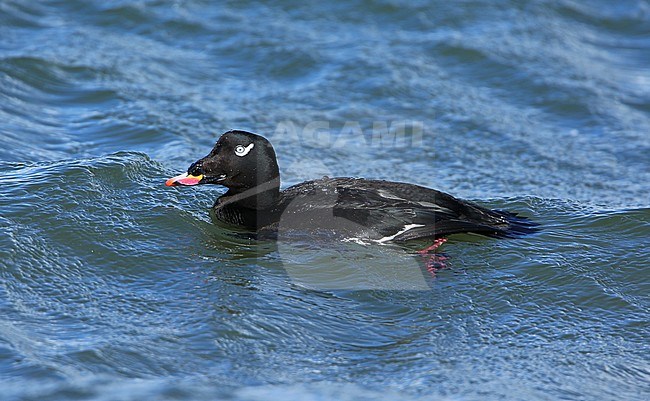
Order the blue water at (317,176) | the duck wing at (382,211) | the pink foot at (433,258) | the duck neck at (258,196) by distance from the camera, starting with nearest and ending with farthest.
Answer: the blue water at (317,176), the pink foot at (433,258), the duck wing at (382,211), the duck neck at (258,196)

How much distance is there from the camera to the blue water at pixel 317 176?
6094 mm

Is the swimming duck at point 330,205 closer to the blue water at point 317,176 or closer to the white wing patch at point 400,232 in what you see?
the white wing patch at point 400,232

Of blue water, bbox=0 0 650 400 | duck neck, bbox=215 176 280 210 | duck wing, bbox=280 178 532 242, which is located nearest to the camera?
blue water, bbox=0 0 650 400

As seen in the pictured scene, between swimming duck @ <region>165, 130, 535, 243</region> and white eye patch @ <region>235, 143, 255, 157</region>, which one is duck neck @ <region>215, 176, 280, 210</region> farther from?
white eye patch @ <region>235, 143, 255, 157</region>

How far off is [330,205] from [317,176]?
239cm

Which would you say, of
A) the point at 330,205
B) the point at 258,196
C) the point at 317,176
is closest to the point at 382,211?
the point at 330,205

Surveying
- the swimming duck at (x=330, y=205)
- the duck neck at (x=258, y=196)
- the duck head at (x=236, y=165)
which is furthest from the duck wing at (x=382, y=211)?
the duck head at (x=236, y=165)

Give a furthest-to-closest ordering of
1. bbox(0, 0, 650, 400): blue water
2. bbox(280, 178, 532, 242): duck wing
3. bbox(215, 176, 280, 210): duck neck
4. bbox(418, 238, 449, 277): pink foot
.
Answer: bbox(215, 176, 280, 210): duck neck < bbox(280, 178, 532, 242): duck wing < bbox(418, 238, 449, 277): pink foot < bbox(0, 0, 650, 400): blue water

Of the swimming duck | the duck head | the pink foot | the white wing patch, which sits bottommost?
the pink foot

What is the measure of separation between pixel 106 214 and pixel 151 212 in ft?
1.24

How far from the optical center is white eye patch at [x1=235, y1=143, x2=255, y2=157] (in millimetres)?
8031

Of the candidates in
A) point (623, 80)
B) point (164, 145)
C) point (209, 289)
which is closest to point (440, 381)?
point (209, 289)

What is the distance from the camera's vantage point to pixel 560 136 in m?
11.5

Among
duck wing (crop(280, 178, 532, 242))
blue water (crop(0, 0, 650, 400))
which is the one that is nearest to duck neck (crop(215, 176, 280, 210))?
duck wing (crop(280, 178, 532, 242))
